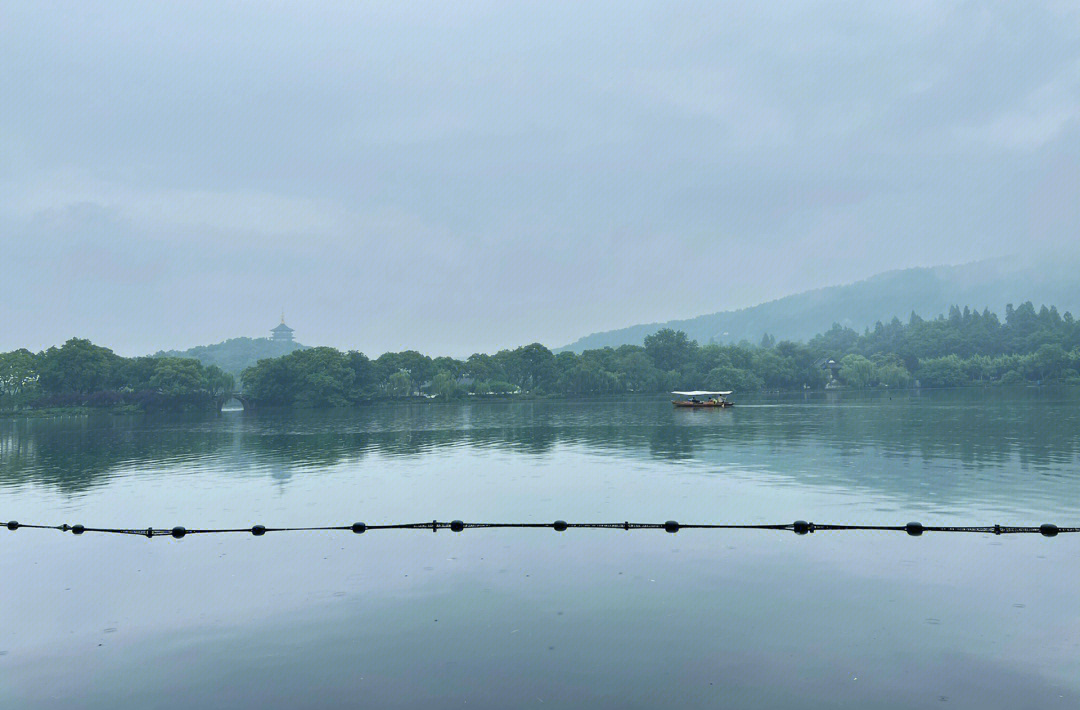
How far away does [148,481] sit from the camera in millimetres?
43469

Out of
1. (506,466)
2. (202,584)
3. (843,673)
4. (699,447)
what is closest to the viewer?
(843,673)

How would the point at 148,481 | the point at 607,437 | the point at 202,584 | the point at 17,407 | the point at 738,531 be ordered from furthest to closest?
the point at 17,407 < the point at 607,437 < the point at 148,481 < the point at 738,531 < the point at 202,584

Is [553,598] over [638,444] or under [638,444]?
over

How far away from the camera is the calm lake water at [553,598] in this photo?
42.2 feet

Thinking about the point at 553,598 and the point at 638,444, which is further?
the point at 638,444

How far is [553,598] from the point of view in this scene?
18.2m

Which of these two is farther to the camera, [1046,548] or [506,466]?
[506,466]

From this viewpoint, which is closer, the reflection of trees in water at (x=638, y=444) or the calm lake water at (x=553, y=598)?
the calm lake water at (x=553, y=598)

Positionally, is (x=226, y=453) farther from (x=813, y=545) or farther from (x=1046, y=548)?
(x=1046, y=548)

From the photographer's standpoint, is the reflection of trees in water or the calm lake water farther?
the reflection of trees in water

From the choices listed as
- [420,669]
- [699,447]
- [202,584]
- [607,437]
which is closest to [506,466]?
[699,447]

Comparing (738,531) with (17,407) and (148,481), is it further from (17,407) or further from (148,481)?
(17,407)

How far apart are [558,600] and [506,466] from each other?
30.5 metres

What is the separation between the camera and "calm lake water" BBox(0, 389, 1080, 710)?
1287 centimetres
